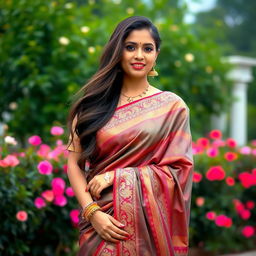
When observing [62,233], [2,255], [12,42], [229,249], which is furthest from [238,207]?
[12,42]

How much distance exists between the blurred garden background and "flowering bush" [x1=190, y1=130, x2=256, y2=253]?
10 millimetres

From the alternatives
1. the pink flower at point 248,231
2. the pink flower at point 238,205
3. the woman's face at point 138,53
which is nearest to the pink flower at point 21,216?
the woman's face at point 138,53

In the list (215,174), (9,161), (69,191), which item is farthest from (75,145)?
(215,174)

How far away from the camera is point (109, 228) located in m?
2.24

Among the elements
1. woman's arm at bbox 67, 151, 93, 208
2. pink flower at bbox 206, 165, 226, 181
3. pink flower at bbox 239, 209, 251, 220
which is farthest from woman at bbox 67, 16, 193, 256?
pink flower at bbox 239, 209, 251, 220

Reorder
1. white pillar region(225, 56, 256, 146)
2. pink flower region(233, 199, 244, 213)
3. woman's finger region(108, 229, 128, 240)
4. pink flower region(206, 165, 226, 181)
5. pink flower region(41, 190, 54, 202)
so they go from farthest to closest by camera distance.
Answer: white pillar region(225, 56, 256, 146)
pink flower region(233, 199, 244, 213)
pink flower region(206, 165, 226, 181)
pink flower region(41, 190, 54, 202)
woman's finger region(108, 229, 128, 240)

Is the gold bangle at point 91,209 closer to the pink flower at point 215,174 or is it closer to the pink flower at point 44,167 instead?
the pink flower at point 44,167

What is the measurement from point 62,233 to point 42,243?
0.18 metres

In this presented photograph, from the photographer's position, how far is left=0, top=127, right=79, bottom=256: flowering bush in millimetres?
3604

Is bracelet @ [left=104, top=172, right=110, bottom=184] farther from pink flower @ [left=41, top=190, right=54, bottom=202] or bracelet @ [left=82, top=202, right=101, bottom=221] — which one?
pink flower @ [left=41, top=190, right=54, bottom=202]

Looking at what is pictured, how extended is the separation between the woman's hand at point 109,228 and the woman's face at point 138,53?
25.6 inches

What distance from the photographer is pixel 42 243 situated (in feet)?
13.4

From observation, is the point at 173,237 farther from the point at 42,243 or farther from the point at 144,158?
the point at 42,243

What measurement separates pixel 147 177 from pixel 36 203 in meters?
1.63
